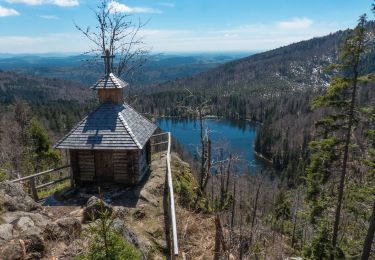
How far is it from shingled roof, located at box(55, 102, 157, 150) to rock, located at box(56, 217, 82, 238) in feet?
20.4

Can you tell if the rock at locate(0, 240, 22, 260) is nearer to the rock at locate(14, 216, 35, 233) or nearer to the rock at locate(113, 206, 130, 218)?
the rock at locate(14, 216, 35, 233)

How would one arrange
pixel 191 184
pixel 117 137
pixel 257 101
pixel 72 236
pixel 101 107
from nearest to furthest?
pixel 72 236 < pixel 117 137 < pixel 101 107 < pixel 191 184 < pixel 257 101

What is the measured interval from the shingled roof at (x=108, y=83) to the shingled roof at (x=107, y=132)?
924mm

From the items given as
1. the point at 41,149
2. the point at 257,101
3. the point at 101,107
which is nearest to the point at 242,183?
the point at 41,149

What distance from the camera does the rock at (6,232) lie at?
8398 mm

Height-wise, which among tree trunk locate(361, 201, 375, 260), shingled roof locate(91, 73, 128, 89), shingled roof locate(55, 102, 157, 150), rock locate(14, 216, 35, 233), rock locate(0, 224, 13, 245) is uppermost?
shingled roof locate(91, 73, 128, 89)

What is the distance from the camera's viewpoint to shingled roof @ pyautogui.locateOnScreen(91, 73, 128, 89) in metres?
18.2

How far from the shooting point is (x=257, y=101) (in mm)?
189000

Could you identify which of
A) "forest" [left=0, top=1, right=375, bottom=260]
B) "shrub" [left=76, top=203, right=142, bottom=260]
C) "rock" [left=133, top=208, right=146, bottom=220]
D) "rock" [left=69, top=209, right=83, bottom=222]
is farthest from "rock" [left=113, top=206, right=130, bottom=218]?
"shrub" [left=76, top=203, right=142, bottom=260]

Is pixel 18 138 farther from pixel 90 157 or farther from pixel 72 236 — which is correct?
pixel 72 236

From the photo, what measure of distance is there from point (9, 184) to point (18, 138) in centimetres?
2546

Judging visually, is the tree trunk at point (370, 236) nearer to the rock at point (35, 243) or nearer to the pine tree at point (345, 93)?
the pine tree at point (345, 93)

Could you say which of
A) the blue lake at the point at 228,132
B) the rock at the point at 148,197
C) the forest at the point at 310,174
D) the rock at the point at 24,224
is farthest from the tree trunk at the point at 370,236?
the blue lake at the point at 228,132

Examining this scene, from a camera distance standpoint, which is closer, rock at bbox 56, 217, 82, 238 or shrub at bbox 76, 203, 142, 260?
shrub at bbox 76, 203, 142, 260
